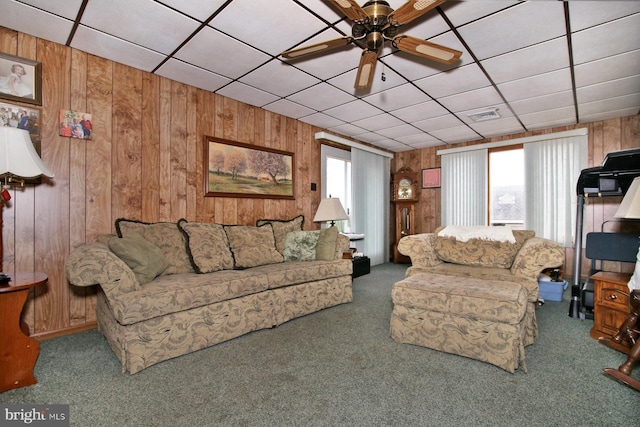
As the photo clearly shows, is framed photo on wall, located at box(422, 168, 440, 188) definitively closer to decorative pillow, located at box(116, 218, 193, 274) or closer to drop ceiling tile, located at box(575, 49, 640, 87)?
drop ceiling tile, located at box(575, 49, 640, 87)

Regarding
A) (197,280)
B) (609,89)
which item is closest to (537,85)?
(609,89)

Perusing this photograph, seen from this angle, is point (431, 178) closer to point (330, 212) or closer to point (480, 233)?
point (330, 212)

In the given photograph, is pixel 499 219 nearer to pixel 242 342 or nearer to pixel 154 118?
pixel 242 342

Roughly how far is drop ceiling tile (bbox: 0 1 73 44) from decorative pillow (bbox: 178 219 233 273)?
1770 mm

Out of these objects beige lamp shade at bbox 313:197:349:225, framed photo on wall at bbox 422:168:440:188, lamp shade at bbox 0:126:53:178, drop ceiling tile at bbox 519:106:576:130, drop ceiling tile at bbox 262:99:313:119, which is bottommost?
beige lamp shade at bbox 313:197:349:225

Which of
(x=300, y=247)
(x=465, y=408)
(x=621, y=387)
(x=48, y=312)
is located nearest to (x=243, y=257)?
(x=300, y=247)

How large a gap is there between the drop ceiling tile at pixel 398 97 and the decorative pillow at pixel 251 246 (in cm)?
209

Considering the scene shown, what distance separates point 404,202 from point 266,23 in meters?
4.65

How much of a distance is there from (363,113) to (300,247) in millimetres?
2094

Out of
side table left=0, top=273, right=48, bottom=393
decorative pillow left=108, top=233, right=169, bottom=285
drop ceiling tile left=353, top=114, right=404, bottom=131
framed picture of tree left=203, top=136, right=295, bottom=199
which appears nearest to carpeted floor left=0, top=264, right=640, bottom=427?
side table left=0, top=273, right=48, bottom=393

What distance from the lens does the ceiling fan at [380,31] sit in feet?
5.82

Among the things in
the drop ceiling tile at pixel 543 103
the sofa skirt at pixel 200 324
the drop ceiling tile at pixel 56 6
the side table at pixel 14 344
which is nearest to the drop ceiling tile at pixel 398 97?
the drop ceiling tile at pixel 543 103

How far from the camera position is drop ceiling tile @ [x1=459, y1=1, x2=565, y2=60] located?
212 centimetres

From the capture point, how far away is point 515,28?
7.66 ft
